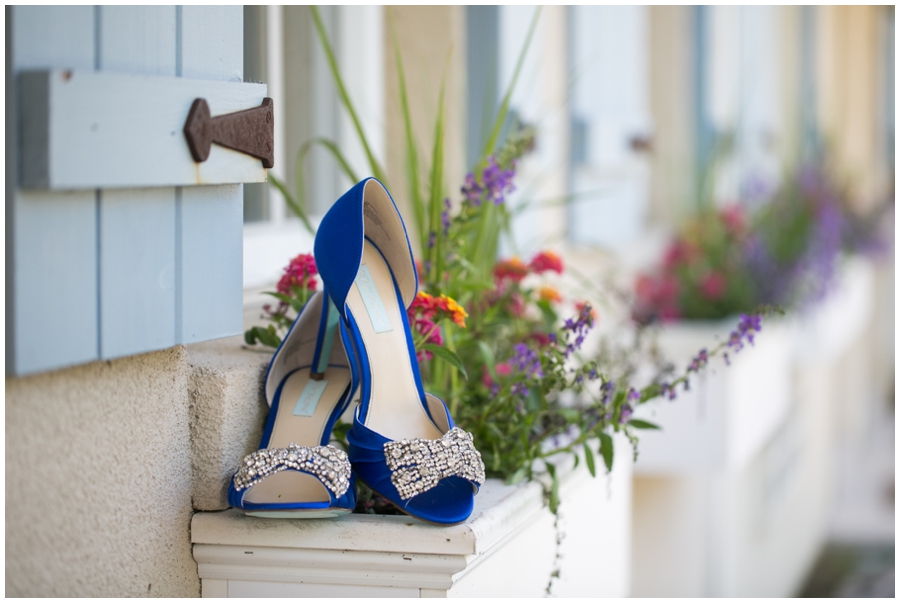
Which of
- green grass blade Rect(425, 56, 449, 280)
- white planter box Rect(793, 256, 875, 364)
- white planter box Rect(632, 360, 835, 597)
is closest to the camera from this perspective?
green grass blade Rect(425, 56, 449, 280)

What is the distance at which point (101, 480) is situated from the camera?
3.09 ft

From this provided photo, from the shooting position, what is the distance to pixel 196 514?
3.54 ft

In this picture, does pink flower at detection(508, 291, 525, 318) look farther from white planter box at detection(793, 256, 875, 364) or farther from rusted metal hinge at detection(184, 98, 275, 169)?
white planter box at detection(793, 256, 875, 364)

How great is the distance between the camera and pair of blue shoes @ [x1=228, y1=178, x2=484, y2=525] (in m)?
1.00

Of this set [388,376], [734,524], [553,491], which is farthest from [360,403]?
[734,524]

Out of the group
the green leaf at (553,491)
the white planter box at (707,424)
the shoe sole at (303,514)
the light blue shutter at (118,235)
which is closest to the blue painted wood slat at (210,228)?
the light blue shutter at (118,235)

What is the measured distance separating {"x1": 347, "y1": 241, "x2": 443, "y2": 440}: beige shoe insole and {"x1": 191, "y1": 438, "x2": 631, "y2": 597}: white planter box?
0.12 metres

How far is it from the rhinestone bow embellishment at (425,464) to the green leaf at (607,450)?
239mm

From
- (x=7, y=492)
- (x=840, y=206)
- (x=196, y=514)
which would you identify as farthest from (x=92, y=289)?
(x=840, y=206)

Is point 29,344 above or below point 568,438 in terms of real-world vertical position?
above

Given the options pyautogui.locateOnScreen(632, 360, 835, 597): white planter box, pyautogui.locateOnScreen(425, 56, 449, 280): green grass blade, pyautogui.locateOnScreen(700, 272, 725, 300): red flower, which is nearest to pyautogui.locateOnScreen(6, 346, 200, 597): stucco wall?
pyautogui.locateOnScreen(425, 56, 449, 280): green grass blade

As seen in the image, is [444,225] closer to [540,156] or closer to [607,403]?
[607,403]

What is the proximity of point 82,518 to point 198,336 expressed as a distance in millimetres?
219

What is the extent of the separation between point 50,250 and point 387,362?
443 mm
